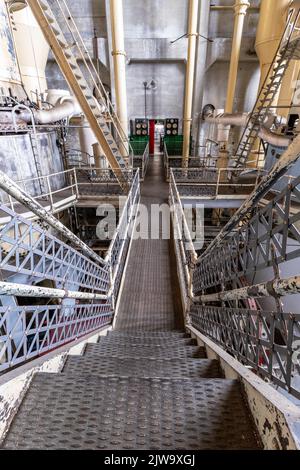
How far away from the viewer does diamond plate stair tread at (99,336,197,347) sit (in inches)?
140

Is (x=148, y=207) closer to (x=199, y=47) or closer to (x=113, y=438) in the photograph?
(x=113, y=438)

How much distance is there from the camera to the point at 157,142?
24.0m

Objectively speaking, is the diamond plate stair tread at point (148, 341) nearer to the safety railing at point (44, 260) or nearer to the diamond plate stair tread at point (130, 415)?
the safety railing at point (44, 260)

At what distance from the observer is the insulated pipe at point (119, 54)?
8.45 meters

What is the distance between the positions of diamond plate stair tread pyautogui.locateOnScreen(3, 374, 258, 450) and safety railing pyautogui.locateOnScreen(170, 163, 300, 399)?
0.39 m

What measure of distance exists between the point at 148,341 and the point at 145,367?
131 centimetres

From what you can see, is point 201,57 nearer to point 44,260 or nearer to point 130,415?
point 44,260

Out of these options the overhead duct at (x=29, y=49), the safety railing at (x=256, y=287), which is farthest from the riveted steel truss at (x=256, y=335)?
the overhead duct at (x=29, y=49)

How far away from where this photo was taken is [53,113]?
28.2 ft

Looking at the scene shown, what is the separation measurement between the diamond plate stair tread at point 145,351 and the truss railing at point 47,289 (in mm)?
327

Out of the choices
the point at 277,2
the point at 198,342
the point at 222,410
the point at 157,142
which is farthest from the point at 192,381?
the point at 157,142

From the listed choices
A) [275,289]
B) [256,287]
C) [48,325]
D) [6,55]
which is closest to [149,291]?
[48,325]
